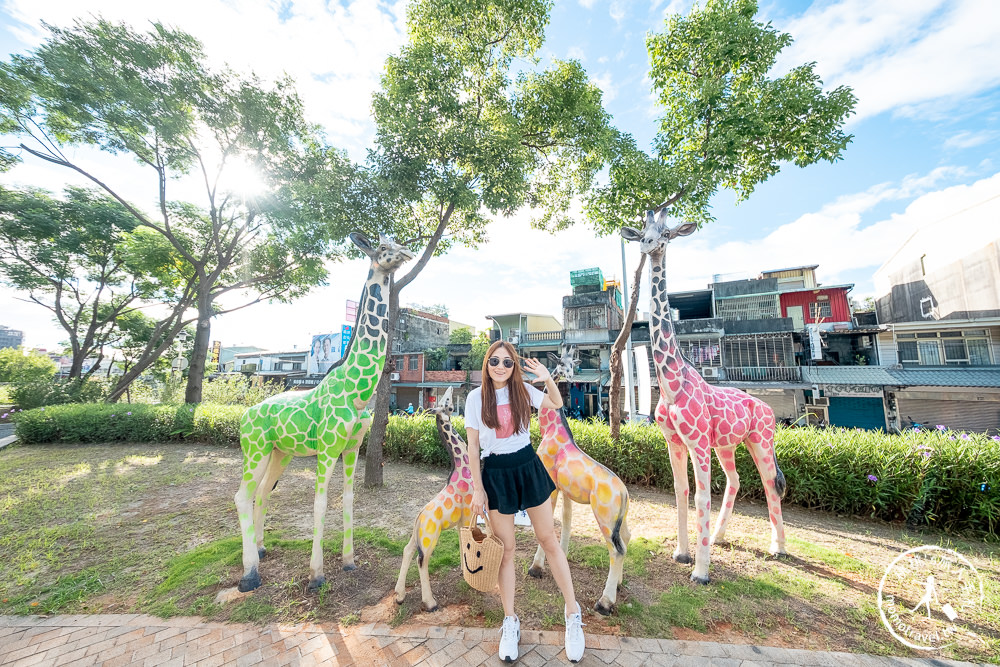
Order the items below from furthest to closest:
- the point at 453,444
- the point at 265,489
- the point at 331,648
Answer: the point at 265,489 < the point at 453,444 < the point at 331,648

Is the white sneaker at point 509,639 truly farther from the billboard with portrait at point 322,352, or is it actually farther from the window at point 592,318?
the billboard with portrait at point 322,352

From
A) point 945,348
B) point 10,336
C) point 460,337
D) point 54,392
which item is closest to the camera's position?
point 54,392

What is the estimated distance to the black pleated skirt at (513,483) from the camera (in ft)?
8.32

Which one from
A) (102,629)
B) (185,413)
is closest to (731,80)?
(102,629)

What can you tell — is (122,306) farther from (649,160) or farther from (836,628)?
(836,628)

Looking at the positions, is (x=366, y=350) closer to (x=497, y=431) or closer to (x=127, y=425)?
(x=497, y=431)

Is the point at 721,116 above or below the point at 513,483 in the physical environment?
above

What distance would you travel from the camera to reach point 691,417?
374cm

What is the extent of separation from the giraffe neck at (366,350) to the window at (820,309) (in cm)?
2290

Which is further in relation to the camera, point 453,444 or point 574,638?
point 453,444

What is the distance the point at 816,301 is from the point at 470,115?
68.7 ft

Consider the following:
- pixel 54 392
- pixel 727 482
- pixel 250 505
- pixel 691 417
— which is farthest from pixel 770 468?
pixel 54 392

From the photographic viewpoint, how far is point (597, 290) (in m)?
22.9

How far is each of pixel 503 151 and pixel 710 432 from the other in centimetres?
615
